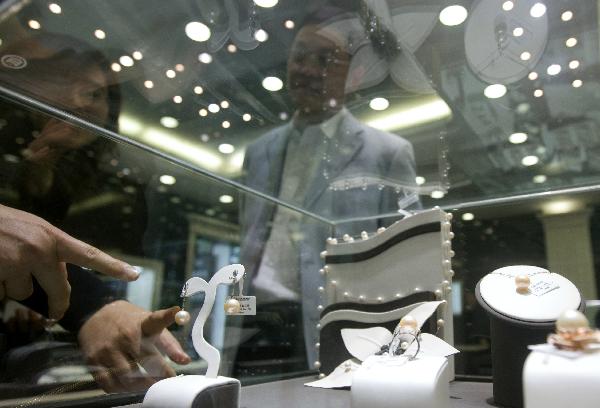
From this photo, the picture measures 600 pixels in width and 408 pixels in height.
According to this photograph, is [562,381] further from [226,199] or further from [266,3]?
[266,3]

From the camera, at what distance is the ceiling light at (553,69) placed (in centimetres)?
133

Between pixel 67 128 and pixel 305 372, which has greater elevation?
pixel 67 128

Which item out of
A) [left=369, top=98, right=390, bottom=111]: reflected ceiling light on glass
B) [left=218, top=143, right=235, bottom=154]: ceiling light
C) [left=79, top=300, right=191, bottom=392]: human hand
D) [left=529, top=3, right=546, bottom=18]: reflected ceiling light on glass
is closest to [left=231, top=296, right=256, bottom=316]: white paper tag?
[left=79, top=300, right=191, bottom=392]: human hand

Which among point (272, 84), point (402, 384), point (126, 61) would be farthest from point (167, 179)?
point (402, 384)

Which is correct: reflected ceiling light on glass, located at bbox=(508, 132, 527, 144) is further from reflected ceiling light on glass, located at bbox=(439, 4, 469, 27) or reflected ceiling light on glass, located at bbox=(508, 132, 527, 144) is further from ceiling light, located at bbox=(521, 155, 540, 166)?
reflected ceiling light on glass, located at bbox=(439, 4, 469, 27)

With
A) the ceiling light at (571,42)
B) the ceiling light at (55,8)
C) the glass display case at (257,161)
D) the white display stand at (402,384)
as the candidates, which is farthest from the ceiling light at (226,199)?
the ceiling light at (571,42)

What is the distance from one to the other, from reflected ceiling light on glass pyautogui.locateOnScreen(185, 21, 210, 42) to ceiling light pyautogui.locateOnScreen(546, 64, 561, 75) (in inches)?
37.6

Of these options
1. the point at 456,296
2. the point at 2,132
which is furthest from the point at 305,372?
the point at 2,132

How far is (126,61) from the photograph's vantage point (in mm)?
1107

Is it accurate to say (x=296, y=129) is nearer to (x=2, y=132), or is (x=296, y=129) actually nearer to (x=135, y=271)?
(x=135, y=271)

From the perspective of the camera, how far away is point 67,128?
943 mm

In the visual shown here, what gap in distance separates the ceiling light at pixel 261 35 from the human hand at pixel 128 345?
81 cm

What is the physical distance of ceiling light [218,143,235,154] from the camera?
144 centimetres

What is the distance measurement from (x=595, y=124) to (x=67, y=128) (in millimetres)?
1366
